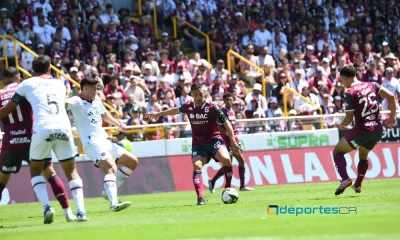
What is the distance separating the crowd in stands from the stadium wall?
1.49 feet

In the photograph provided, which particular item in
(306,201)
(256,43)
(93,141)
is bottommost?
(306,201)

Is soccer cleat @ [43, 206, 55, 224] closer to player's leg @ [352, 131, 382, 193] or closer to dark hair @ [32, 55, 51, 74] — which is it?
dark hair @ [32, 55, 51, 74]

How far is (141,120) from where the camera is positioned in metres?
27.0

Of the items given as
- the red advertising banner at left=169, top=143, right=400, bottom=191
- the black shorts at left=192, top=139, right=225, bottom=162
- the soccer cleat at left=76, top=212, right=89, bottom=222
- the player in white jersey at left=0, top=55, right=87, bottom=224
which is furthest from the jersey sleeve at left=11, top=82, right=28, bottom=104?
the red advertising banner at left=169, top=143, right=400, bottom=191

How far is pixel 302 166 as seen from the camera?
25.9 m

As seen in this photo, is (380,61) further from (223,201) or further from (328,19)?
(223,201)

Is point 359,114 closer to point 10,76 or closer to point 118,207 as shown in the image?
point 118,207

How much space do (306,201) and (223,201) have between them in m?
1.59

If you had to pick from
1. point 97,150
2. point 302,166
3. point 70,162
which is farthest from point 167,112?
point 302,166

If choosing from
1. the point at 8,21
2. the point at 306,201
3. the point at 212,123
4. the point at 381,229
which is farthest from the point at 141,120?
the point at 381,229

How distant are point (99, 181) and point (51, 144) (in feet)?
36.3

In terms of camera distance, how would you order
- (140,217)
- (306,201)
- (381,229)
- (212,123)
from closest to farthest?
1. (381,229)
2. (140,217)
3. (306,201)
4. (212,123)

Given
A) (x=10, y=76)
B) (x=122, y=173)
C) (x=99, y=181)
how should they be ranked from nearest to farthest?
(x=10, y=76)
(x=122, y=173)
(x=99, y=181)

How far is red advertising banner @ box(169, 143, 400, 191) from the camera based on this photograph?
Answer: 84.3 feet
